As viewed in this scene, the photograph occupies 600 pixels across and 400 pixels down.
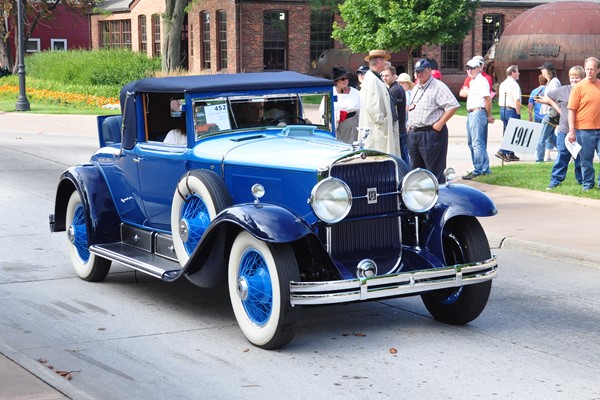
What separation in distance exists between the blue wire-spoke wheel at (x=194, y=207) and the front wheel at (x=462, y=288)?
5.56 feet

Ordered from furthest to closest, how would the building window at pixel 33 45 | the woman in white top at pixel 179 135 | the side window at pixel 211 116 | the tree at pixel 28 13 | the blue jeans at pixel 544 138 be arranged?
the building window at pixel 33 45
the tree at pixel 28 13
the blue jeans at pixel 544 138
the woman in white top at pixel 179 135
the side window at pixel 211 116

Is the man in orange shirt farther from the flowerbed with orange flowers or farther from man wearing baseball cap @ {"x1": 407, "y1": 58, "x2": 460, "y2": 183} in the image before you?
the flowerbed with orange flowers

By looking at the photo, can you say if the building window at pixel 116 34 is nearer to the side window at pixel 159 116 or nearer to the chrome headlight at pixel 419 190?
the side window at pixel 159 116

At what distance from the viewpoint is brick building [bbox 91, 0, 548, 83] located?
4566cm

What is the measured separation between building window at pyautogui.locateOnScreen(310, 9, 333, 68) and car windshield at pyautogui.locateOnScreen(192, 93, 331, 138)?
38.9 metres

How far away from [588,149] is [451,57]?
3559 centimetres

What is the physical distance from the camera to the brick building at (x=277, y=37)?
45656mm

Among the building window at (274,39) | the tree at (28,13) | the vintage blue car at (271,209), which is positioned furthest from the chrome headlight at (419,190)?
the tree at (28,13)

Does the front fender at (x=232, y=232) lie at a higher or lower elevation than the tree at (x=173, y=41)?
lower

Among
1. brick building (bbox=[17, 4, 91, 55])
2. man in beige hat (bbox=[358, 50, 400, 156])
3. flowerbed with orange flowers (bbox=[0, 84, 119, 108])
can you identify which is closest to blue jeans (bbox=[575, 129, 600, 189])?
man in beige hat (bbox=[358, 50, 400, 156])

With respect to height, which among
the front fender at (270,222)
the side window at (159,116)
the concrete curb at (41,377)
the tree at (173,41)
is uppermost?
the tree at (173,41)

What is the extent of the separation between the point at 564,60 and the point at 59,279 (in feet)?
92.9

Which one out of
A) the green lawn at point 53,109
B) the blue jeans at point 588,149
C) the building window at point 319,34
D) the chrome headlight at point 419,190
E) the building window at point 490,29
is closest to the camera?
the chrome headlight at point 419,190

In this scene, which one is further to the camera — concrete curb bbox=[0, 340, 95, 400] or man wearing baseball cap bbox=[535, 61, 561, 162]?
man wearing baseball cap bbox=[535, 61, 561, 162]
